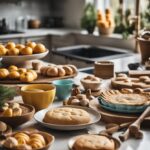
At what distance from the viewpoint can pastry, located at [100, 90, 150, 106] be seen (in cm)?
142

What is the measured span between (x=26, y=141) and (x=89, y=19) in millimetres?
3240

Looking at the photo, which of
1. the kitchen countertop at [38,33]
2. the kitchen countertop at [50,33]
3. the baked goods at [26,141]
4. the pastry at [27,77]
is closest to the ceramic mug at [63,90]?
the pastry at [27,77]

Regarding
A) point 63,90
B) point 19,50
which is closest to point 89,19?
point 19,50

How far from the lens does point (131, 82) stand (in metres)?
1.79

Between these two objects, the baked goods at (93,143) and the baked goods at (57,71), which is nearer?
the baked goods at (93,143)

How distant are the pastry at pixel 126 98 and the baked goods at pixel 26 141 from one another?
0.40 m

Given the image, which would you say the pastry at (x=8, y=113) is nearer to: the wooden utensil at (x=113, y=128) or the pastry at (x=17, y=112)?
the pastry at (x=17, y=112)

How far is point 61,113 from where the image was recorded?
133 centimetres

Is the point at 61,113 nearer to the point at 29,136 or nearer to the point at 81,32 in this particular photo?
the point at 29,136

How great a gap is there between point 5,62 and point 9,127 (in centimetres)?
81

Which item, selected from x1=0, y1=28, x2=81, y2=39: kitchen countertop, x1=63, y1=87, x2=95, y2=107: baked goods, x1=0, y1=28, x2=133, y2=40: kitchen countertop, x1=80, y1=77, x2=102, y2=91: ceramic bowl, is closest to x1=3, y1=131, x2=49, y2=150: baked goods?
x1=63, y1=87, x2=95, y2=107: baked goods

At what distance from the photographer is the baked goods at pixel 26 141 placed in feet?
3.48

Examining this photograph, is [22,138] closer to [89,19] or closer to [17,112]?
[17,112]

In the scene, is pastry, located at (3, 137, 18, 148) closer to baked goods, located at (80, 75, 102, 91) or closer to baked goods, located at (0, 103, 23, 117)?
baked goods, located at (0, 103, 23, 117)
